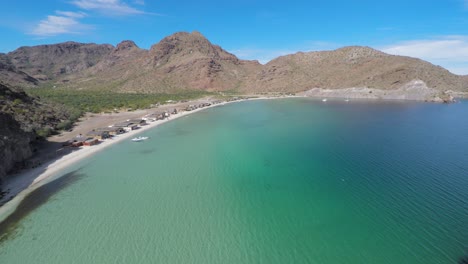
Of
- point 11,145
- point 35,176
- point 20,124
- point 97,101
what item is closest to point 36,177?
point 35,176

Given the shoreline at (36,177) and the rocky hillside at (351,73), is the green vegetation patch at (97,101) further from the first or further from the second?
the rocky hillside at (351,73)

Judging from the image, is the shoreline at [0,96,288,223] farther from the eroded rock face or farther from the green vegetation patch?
the green vegetation patch

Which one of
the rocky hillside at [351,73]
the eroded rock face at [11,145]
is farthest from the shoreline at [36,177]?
the rocky hillside at [351,73]

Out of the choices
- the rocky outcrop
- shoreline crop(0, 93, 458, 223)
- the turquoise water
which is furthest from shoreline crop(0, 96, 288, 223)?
the rocky outcrop

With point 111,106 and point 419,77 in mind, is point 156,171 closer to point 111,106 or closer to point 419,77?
point 111,106

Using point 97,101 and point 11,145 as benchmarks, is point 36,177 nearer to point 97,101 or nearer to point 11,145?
point 11,145

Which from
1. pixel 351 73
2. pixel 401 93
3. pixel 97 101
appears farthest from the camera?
pixel 351 73
